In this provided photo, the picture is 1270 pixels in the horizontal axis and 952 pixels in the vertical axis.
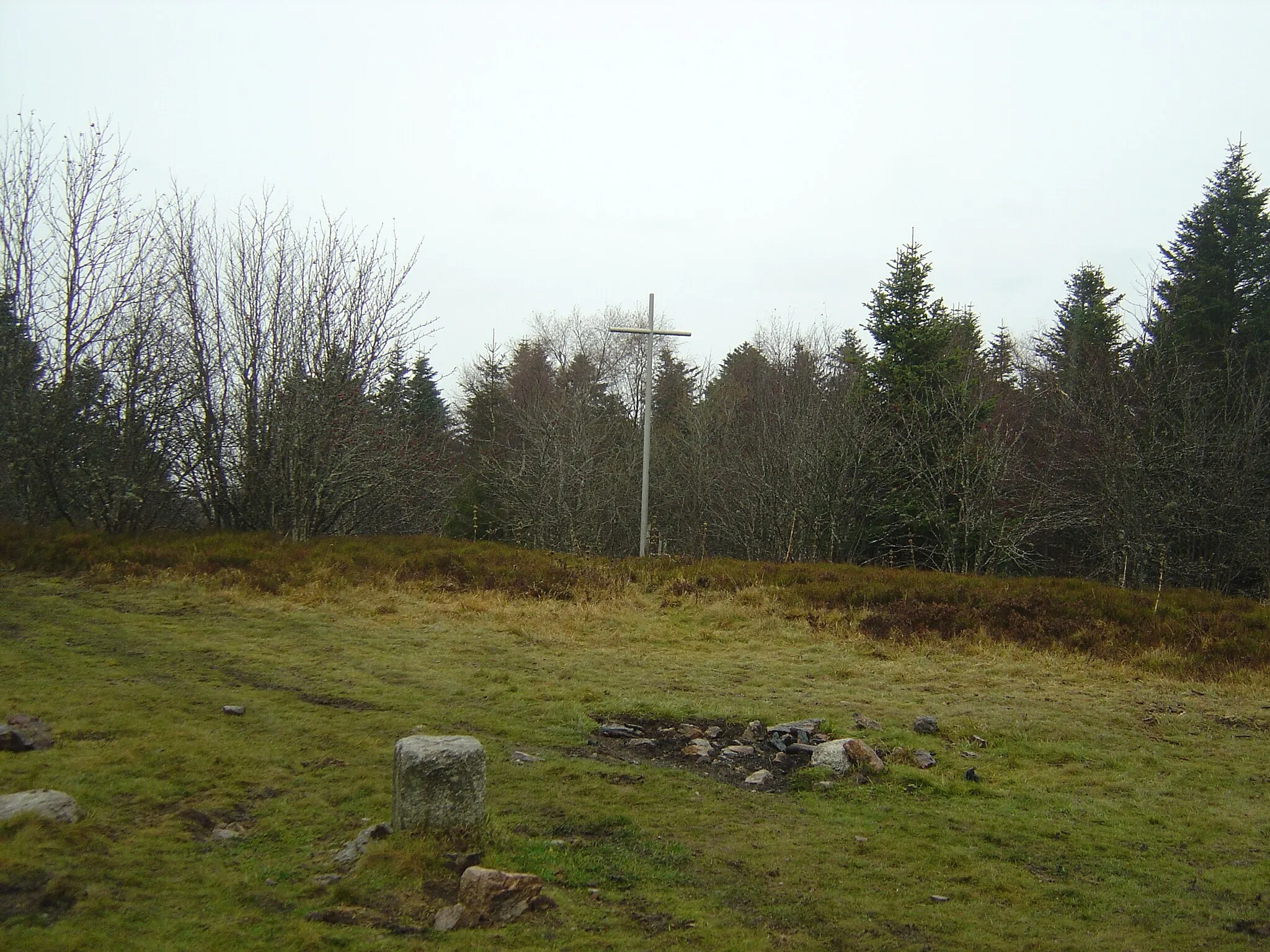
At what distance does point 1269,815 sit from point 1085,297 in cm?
3794

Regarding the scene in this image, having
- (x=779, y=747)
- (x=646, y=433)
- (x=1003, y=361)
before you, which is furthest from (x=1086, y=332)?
(x=779, y=747)

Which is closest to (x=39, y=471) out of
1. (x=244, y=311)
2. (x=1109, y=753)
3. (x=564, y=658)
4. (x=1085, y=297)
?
(x=244, y=311)

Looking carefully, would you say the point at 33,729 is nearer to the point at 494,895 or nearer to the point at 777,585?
the point at 494,895

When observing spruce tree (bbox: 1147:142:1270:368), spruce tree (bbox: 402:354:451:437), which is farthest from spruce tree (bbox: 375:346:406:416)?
spruce tree (bbox: 1147:142:1270:368)

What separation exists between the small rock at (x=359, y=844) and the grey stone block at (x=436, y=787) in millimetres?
72

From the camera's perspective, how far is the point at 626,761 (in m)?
6.94

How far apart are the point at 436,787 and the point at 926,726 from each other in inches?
195

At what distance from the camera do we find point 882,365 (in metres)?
24.6

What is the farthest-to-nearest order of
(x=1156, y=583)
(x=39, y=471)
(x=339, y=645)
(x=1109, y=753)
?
1. (x=1156, y=583)
2. (x=39, y=471)
3. (x=339, y=645)
4. (x=1109, y=753)

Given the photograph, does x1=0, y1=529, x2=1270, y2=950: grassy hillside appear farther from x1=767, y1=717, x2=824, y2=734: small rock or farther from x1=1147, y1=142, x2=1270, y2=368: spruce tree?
x1=1147, y1=142, x2=1270, y2=368: spruce tree

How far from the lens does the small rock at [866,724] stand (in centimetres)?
793

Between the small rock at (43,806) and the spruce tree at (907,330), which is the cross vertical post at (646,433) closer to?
the spruce tree at (907,330)

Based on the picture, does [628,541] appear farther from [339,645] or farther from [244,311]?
[339,645]

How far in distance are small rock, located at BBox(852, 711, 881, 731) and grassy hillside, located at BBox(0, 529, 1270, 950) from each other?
0.15 m
